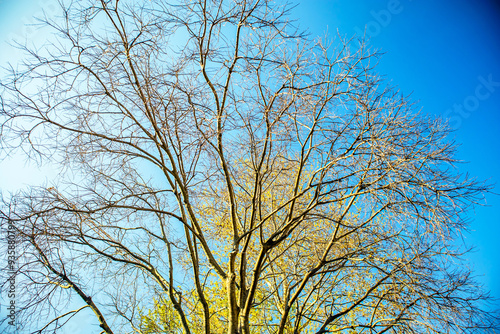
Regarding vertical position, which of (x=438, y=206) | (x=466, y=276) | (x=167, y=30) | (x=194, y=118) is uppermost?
(x=167, y=30)

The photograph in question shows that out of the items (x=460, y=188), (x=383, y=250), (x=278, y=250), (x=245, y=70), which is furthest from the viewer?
(x=278, y=250)

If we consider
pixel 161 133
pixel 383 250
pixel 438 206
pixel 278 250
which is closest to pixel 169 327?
pixel 278 250

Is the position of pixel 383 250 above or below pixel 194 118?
below

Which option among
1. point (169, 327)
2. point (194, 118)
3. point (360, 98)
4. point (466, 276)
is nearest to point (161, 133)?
point (194, 118)

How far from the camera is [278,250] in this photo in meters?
7.01

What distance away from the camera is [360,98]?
4.24 m

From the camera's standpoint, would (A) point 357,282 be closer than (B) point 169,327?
No

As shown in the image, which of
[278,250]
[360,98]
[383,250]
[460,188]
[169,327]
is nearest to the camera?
[460,188]

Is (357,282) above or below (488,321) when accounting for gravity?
above

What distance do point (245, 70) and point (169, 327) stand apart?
16.4 ft

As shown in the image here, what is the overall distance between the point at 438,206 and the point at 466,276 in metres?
1.90

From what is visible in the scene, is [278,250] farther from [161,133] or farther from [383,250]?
[161,133]

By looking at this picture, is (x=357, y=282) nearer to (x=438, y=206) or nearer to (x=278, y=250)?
(x=278, y=250)

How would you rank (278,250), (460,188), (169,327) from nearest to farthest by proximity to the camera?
1. (460,188)
2. (169,327)
3. (278,250)
